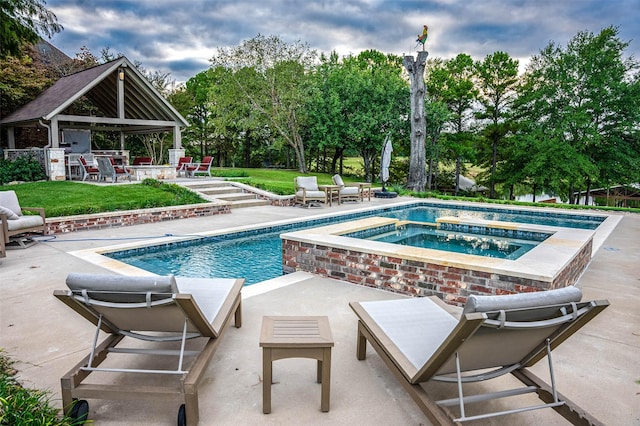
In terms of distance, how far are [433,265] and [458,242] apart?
3.96 metres

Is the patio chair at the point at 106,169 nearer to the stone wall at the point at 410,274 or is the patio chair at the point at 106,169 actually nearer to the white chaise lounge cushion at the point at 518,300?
the stone wall at the point at 410,274

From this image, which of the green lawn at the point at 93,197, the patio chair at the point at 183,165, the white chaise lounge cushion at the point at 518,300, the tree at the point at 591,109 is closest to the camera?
the white chaise lounge cushion at the point at 518,300

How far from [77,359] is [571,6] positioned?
65.4 feet

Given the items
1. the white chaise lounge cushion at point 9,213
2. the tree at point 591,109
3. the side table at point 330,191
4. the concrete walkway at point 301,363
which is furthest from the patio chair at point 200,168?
the tree at point 591,109

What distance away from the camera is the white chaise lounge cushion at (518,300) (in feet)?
6.15

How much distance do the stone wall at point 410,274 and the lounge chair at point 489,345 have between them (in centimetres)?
167

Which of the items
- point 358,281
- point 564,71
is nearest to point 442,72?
point 564,71

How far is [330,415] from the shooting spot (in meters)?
2.38

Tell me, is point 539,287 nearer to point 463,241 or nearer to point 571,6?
point 463,241

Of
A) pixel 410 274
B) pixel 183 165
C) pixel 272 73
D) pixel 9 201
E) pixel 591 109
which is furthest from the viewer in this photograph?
pixel 272 73

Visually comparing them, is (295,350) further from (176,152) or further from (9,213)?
(176,152)

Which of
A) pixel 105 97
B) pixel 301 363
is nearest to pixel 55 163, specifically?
pixel 105 97

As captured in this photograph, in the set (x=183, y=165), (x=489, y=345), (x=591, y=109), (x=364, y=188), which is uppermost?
(x=591, y=109)

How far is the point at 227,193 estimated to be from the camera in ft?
45.3
